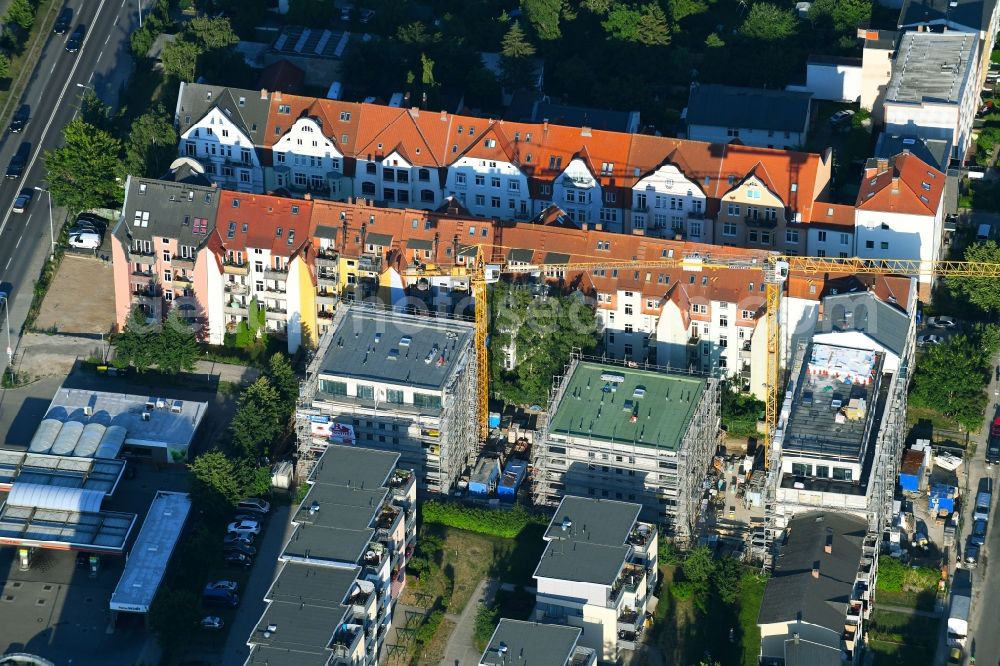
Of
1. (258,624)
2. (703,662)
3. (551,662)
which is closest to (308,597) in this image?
(258,624)

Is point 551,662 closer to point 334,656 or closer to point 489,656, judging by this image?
point 489,656

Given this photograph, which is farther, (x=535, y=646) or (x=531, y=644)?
(x=531, y=644)

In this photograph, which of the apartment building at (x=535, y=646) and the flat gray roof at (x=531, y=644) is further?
the apartment building at (x=535, y=646)

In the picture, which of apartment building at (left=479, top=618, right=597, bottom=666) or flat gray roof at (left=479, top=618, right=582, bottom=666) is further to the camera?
apartment building at (left=479, top=618, right=597, bottom=666)
